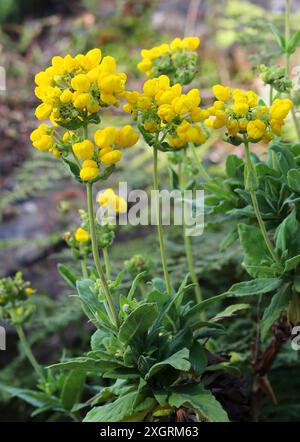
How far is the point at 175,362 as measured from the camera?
2.56 ft

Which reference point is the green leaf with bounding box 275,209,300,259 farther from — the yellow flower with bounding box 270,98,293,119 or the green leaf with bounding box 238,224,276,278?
the yellow flower with bounding box 270,98,293,119

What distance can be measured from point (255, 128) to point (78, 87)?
8.3 inches

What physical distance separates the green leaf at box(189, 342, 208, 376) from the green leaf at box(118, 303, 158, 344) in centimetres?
10

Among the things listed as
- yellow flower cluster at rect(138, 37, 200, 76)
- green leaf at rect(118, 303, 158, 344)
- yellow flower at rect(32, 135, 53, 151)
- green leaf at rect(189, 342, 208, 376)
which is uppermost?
yellow flower cluster at rect(138, 37, 200, 76)

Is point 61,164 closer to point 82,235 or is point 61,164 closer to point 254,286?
point 82,235

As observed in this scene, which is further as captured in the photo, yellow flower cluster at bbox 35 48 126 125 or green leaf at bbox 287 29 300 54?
green leaf at bbox 287 29 300 54

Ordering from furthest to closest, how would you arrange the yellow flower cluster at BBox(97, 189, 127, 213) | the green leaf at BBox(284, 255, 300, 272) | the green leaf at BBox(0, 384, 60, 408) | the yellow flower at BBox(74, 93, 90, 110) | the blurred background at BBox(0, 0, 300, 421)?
the blurred background at BBox(0, 0, 300, 421)
the green leaf at BBox(0, 384, 60, 408)
the yellow flower cluster at BBox(97, 189, 127, 213)
the green leaf at BBox(284, 255, 300, 272)
the yellow flower at BBox(74, 93, 90, 110)

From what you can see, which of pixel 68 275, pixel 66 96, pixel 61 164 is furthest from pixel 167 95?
pixel 61 164

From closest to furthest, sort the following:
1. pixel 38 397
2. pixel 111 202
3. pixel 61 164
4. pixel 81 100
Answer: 1. pixel 81 100
2. pixel 111 202
3. pixel 38 397
4. pixel 61 164

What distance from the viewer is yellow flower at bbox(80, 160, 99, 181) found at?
721 mm

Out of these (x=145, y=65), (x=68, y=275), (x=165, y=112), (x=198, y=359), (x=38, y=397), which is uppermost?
(x=145, y=65)

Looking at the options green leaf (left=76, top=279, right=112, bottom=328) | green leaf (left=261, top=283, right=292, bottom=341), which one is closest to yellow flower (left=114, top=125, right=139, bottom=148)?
green leaf (left=76, top=279, right=112, bottom=328)

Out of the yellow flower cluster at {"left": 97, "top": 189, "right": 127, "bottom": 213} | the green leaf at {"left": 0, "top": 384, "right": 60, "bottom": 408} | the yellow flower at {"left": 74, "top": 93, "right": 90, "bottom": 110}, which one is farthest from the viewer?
the green leaf at {"left": 0, "top": 384, "right": 60, "bottom": 408}

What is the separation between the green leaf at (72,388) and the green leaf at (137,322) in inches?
9.4
